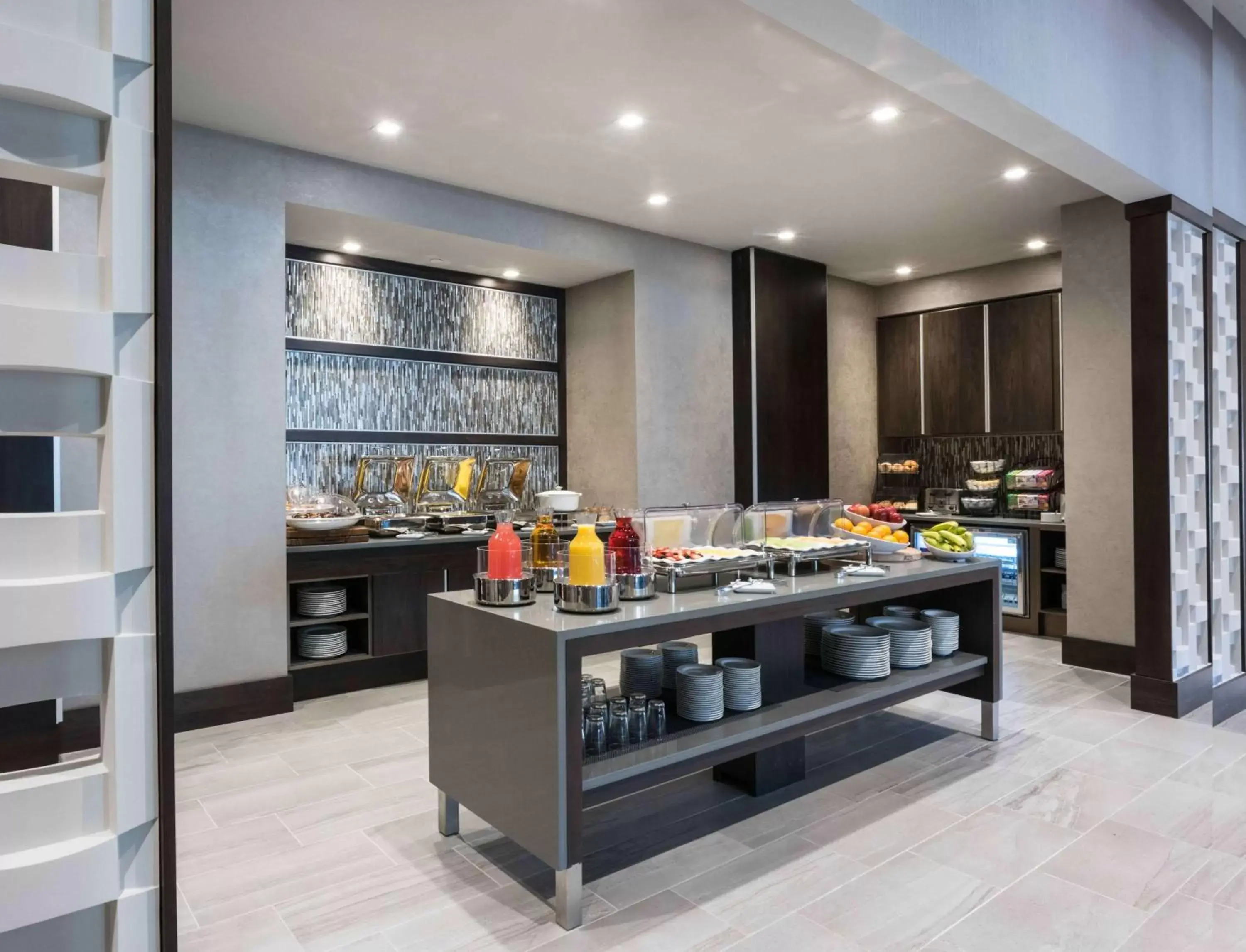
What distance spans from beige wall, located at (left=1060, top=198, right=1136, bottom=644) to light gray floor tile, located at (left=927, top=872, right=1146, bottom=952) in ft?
10.0

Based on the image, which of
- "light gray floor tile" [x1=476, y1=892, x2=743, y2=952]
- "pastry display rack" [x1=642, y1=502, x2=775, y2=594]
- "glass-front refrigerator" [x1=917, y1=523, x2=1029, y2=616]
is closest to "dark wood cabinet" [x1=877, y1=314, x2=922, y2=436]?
"glass-front refrigerator" [x1=917, y1=523, x2=1029, y2=616]

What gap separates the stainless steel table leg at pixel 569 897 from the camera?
218 cm

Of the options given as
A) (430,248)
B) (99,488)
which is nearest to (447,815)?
(99,488)

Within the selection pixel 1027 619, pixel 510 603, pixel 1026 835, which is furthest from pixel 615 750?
pixel 1027 619

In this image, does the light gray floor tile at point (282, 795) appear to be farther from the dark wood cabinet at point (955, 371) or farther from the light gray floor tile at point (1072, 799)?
the dark wood cabinet at point (955, 371)

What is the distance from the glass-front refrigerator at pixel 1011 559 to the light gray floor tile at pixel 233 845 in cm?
505

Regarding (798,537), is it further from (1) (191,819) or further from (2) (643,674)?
(1) (191,819)

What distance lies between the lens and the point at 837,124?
4113 mm

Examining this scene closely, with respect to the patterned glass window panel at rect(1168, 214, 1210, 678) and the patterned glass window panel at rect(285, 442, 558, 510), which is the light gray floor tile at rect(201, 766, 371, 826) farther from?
the patterned glass window panel at rect(1168, 214, 1210, 678)

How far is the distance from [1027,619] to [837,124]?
3.93 m

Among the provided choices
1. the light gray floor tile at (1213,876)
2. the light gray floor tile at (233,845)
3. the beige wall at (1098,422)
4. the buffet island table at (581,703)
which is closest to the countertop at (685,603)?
the buffet island table at (581,703)

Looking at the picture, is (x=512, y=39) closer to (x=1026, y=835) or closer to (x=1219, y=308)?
(x=1026, y=835)

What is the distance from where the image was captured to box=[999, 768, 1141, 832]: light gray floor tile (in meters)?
2.83

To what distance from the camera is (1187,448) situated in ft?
13.7
